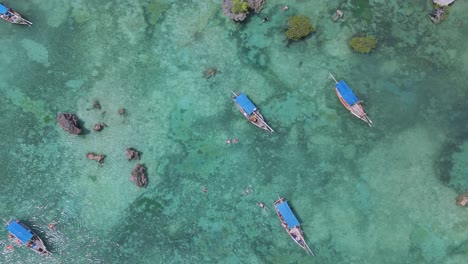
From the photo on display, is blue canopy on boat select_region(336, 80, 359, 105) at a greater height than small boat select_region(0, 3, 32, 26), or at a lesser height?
lesser

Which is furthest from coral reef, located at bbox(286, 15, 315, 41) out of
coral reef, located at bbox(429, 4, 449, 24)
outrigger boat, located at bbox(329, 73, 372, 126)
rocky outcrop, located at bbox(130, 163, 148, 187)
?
rocky outcrop, located at bbox(130, 163, 148, 187)

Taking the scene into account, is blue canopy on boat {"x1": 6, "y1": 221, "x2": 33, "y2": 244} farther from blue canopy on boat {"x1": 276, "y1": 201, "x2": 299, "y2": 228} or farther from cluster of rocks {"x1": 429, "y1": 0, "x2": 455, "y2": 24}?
cluster of rocks {"x1": 429, "y1": 0, "x2": 455, "y2": 24}

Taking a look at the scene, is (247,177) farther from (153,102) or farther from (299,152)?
(153,102)

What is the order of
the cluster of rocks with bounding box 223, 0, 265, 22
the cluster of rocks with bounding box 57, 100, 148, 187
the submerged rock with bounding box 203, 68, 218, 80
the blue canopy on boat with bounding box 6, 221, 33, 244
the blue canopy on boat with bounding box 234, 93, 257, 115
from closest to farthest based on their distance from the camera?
1. the blue canopy on boat with bounding box 6, 221, 33, 244
2. the blue canopy on boat with bounding box 234, 93, 257, 115
3. the cluster of rocks with bounding box 57, 100, 148, 187
4. the submerged rock with bounding box 203, 68, 218, 80
5. the cluster of rocks with bounding box 223, 0, 265, 22

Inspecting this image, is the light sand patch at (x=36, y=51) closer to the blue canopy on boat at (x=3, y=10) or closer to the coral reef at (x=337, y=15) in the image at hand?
the blue canopy on boat at (x=3, y=10)

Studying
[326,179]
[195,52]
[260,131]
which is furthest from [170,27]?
[326,179]

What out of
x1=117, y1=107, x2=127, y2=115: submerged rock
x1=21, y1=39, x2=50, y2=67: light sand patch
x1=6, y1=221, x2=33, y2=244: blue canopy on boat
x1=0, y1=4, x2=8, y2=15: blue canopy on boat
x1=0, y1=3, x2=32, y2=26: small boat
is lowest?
x1=6, y1=221, x2=33, y2=244: blue canopy on boat
